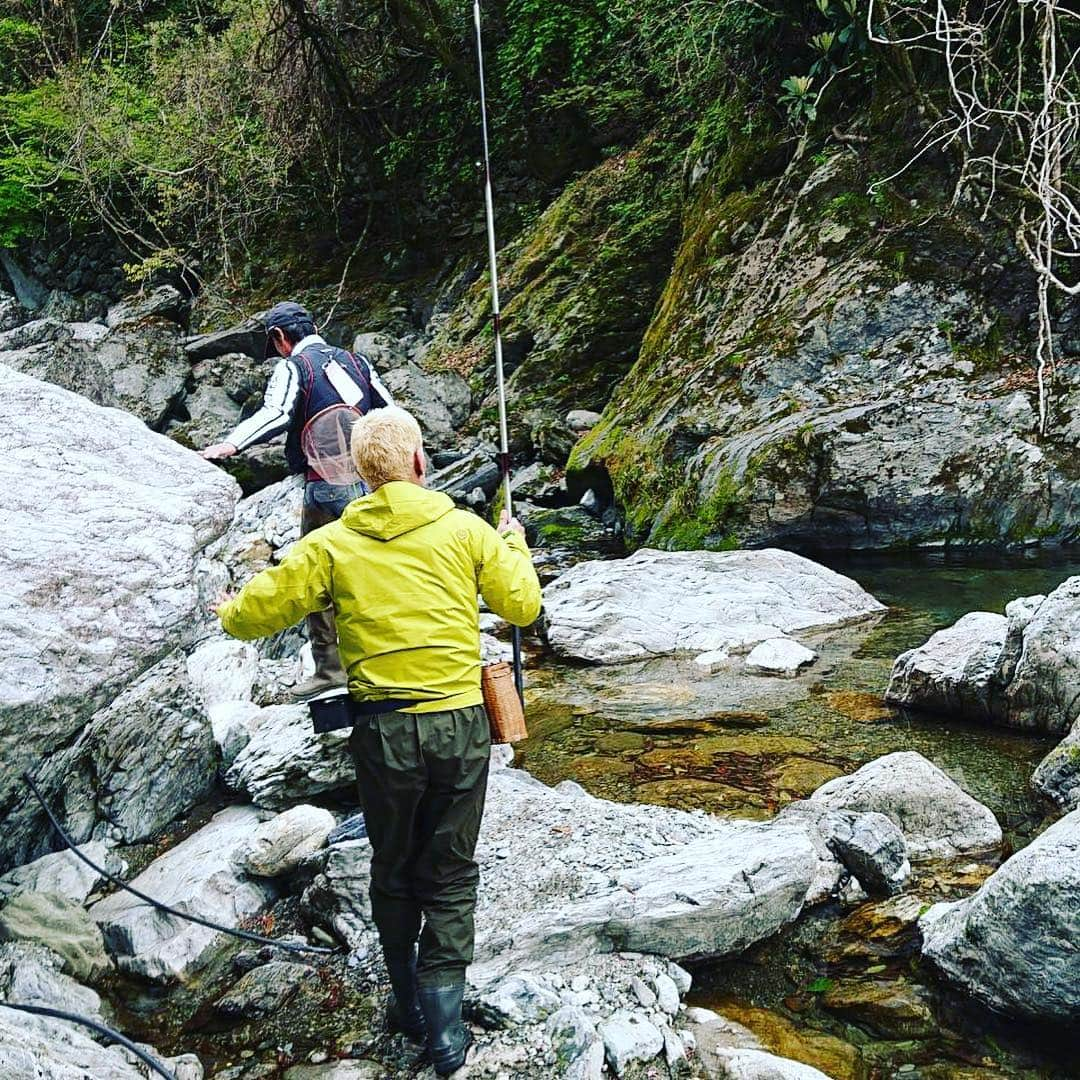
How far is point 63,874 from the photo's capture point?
4688mm

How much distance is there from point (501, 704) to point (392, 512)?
0.77 meters

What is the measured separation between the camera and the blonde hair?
334 centimetres

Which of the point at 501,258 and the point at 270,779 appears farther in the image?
the point at 501,258

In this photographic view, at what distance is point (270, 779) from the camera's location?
5086 mm

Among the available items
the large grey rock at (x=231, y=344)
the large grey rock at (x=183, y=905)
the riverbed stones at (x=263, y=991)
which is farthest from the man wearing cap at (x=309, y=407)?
the large grey rock at (x=231, y=344)

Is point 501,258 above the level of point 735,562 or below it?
above

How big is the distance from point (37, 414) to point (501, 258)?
16.2 m

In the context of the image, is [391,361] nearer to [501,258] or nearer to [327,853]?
[501,258]

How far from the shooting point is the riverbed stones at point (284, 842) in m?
4.55

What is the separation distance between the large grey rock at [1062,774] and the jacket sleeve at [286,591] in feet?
11.3

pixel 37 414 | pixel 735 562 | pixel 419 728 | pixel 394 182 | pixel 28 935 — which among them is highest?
pixel 394 182

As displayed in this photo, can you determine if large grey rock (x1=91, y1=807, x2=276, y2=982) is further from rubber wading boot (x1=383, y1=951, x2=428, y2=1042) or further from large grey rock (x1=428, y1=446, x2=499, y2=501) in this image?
large grey rock (x1=428, y1=446, x2=499, y2=501)

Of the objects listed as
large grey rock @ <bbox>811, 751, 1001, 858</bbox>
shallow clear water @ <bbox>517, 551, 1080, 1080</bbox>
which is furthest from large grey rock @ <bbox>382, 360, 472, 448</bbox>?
large grey rock @ <bbox>811, 751, 1001, 858</bbox>

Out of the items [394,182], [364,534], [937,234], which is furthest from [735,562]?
[394,182]
